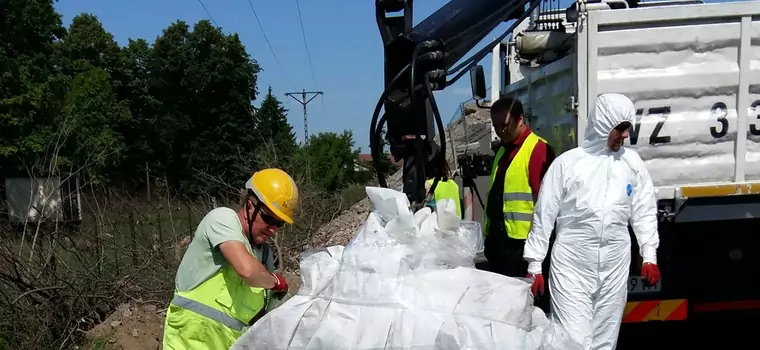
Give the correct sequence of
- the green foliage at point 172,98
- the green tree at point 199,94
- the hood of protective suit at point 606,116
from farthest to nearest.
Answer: the green tree at point 199,94
the green foliage at point 172,98
the hood of protective suit at point 606,116

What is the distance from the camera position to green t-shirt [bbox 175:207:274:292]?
2559 millimetres

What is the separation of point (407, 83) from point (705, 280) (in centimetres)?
207

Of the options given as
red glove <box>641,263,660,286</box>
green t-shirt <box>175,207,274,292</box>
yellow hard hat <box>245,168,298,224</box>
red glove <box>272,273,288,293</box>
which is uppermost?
yellow hard hat <box>245,168,298,224</box>

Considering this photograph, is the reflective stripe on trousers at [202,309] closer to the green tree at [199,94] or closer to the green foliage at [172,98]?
the green foliage at [172,98]

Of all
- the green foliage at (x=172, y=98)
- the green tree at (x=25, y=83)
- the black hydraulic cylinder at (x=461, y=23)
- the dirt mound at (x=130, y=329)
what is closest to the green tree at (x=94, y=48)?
the green foliage at (x=172, y=98)

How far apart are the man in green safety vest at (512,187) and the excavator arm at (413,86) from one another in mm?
447

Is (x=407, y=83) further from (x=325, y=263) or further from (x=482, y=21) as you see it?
(x=325, y=263)

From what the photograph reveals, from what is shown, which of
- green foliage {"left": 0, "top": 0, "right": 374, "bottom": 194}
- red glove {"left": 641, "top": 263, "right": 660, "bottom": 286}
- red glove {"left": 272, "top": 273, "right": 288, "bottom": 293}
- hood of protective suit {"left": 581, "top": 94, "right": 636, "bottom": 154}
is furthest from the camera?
green foliage {"left": 0, "top": 0, "right": 374, "bottom": 194}

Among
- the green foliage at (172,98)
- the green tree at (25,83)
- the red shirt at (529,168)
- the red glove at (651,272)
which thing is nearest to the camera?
the red glove at (651,272)

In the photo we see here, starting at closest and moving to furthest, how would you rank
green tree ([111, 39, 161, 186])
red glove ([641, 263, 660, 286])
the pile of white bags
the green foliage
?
the pile of white bags
red glove ([641, 263, 660, 286])
the green foliage
green tree ([111, 39, 161, 186])

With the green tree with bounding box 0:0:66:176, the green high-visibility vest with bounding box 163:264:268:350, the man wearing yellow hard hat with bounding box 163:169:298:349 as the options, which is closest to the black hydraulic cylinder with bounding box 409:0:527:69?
the man wearing yellow hard hat with bounding box 163:169:298:349

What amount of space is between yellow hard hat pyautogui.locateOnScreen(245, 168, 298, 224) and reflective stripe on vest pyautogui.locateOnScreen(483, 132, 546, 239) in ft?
5.43

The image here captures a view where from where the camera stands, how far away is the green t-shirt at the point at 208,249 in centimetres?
256

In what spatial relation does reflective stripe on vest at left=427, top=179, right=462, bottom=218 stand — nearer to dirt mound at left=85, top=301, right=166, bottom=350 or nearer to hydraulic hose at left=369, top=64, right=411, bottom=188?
hydraulic hose at left=369, top=64, right=411, bottom=188
